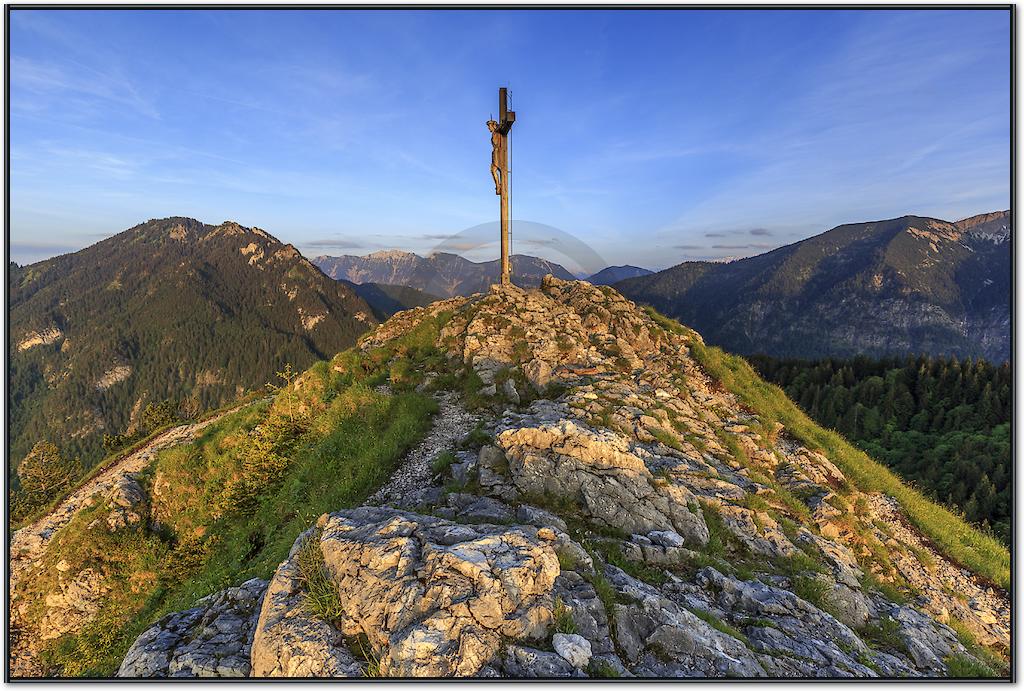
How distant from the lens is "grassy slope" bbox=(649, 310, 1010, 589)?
1406 centimetres

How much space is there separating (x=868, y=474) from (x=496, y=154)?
22786mm

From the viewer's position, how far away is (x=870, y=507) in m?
15.1

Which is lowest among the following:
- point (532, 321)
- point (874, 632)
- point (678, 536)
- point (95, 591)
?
point (95, 591)

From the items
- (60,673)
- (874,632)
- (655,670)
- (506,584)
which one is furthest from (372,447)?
(874,632)

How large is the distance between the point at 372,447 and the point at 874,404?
2328 inches

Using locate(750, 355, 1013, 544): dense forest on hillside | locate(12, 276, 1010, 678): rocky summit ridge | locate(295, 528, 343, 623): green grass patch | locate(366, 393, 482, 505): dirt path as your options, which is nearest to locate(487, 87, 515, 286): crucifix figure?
locate(12, 276, 1010, 678): rocky summit ridge

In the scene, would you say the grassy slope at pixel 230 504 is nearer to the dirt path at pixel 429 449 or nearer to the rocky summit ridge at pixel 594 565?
the dirt path at pixel 429 449

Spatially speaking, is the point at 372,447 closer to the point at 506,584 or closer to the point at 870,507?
the point at 506,584

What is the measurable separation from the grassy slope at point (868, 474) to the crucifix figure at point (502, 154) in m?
12.2

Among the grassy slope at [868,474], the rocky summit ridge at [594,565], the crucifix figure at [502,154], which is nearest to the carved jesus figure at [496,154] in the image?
the crucifix figure at [502,154]

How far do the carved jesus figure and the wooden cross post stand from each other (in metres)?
0.06

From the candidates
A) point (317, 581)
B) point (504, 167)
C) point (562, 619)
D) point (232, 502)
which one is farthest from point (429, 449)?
point (504, 167)

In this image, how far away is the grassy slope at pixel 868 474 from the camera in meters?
14.1

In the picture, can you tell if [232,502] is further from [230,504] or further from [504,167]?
[504,167]
